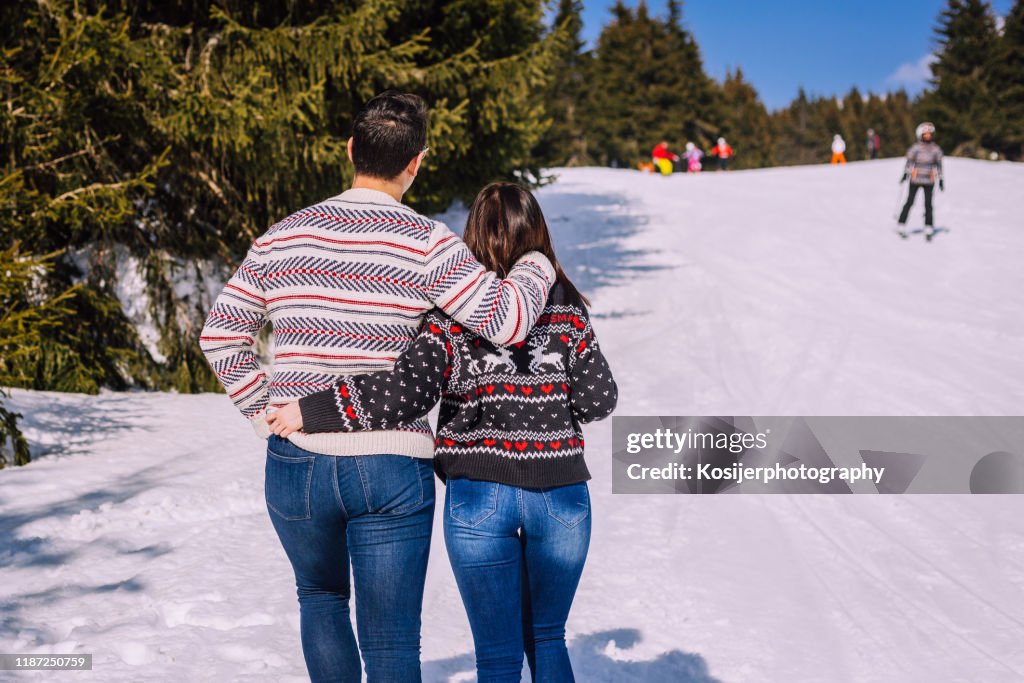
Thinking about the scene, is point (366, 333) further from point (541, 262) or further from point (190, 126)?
point (190, 126)

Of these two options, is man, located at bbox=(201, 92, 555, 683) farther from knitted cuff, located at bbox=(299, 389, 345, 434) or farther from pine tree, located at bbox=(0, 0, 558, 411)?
pine tree, located at bbox=(0, 0, 558, 411)

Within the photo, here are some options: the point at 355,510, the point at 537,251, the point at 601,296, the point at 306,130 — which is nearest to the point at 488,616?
the point at 355,510

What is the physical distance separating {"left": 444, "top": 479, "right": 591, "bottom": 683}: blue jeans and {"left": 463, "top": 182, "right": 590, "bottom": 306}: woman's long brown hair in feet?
2.09

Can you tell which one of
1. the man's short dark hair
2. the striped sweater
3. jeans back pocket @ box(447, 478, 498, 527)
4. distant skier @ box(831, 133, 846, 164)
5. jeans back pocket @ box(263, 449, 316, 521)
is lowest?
jeans back pocket @ box(447, 478, 498, 527)

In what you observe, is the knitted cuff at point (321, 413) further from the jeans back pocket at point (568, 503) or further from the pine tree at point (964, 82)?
the pine tree at point (964, 82)

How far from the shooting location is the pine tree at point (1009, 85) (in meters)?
48.9

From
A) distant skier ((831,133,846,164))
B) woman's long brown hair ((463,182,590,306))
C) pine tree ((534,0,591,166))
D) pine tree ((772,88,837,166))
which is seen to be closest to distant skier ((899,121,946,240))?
woman's long brown hair ((463,182,590,306))

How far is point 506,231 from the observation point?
101 inches

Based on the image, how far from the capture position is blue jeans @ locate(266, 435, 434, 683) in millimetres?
2293

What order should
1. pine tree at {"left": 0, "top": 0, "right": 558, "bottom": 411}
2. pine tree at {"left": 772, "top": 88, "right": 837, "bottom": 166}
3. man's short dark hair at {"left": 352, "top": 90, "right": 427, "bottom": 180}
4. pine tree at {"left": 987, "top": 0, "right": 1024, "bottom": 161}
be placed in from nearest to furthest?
1. man's short dark hair at {"left": 352, "top": 90, "right": 427, "bottom": 180}
2. pine tree at {"left": 0, "top": 0, "right": 558, "bottom": 411}
3. pine tree at {"left": 987, "top": 0, "right": 1024, "bottom": 161}
4. pine tree at {"left": 772, "top": 88, "right": 837, "bottom": 166}

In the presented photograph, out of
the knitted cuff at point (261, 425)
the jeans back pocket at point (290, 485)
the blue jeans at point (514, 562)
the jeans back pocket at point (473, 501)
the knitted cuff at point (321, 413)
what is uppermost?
the knitted cuff at point (321, 413)

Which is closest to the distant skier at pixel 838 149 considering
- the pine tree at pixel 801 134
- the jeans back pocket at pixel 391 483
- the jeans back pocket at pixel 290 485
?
the jeans back pocket at pixel 391 483

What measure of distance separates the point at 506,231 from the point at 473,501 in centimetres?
82

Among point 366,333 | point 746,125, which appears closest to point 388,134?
point 366,333
